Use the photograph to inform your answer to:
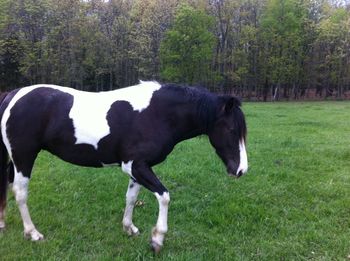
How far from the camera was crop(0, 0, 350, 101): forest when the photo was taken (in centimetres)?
3656

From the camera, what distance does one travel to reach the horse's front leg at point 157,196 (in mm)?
4012

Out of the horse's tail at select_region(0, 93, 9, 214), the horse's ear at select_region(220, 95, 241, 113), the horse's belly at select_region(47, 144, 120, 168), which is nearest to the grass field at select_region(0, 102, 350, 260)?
the horse's tail at select_region(0, 93, 9, 214)

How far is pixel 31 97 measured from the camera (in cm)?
442

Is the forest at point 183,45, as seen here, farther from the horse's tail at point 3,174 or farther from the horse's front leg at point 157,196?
the horse's front leg at point 157,196

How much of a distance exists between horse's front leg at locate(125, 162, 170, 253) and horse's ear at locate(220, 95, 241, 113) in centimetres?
111

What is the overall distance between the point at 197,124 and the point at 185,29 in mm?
33581

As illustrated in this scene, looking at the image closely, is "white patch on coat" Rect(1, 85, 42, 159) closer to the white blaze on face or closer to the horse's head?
the horse's head

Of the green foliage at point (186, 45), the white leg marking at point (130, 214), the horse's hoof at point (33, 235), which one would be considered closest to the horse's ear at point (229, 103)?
the white leg marking at point (130, 214)

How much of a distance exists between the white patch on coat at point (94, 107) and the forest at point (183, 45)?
29303mm

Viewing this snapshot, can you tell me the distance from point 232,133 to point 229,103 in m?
0.35

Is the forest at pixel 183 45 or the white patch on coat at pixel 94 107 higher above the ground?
the forest at pixel 183 45

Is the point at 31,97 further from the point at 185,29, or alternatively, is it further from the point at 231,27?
the point at 231,27

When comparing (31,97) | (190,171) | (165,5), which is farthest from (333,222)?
(165,5)

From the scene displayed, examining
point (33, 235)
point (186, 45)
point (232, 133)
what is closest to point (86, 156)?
point (33, 235)
